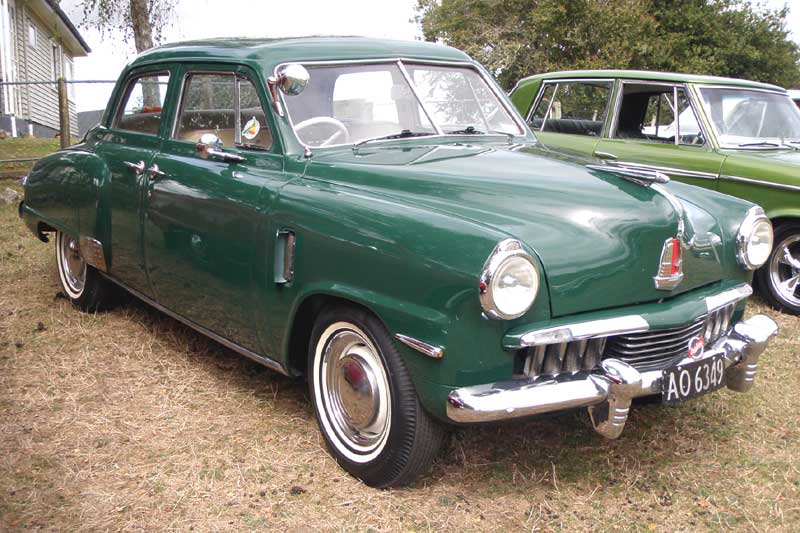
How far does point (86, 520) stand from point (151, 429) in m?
0.79

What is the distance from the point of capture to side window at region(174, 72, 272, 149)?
12.1 feet

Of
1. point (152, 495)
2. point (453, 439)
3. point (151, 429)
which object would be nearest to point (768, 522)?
point (453, 439)

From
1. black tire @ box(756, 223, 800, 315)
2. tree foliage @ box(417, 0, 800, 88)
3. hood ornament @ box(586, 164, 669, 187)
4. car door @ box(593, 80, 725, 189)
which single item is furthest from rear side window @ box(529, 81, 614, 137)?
tree foliage @ box(417, 0, 800, 88)

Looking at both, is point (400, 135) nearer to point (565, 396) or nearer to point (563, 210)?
point (563, 210)

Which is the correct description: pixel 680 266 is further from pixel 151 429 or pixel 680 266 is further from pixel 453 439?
pixel 151 429

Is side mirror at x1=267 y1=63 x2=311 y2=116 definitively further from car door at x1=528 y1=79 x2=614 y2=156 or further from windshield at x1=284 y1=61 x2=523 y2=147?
car door at x1=528 y1=79 x2=614 y2=156

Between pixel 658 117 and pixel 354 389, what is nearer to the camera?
pixel 354 389

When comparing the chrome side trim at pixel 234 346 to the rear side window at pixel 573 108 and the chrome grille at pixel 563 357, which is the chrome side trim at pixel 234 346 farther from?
the rear side window at pixel 573 108

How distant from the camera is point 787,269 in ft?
19.1

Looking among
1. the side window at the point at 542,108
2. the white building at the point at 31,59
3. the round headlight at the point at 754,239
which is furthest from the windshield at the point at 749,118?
the white building at the point at 31,59

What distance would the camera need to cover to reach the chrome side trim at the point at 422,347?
8.62 ft

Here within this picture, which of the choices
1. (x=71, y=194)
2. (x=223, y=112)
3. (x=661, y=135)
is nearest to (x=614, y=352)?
(x=223, y=112)

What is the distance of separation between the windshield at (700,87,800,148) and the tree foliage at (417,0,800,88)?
671 inches

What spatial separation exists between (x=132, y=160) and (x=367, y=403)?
2.13 metres
